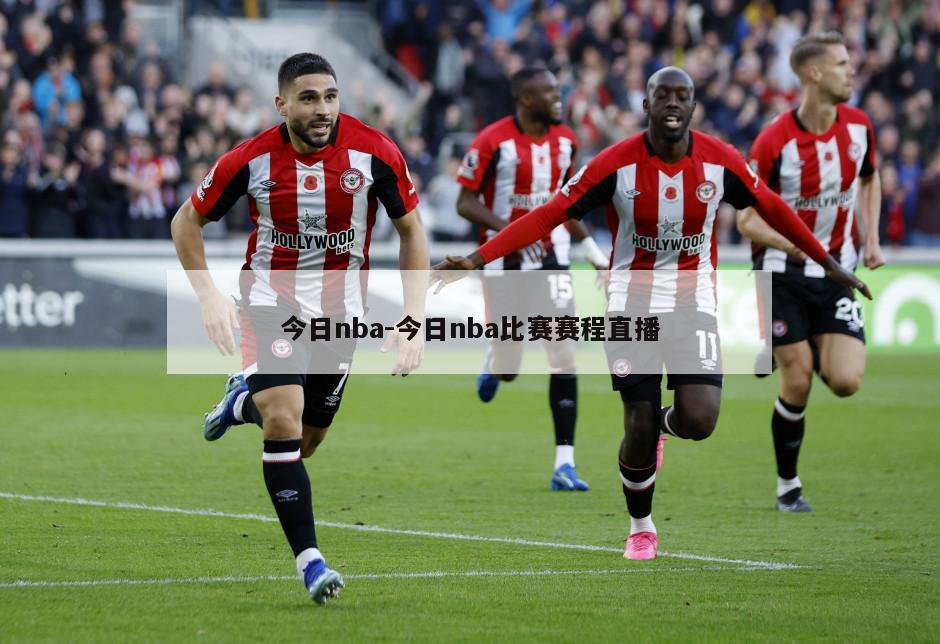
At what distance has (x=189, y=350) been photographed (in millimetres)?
19984

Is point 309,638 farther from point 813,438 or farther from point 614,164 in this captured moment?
point 813,438

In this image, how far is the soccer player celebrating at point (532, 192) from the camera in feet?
34.6

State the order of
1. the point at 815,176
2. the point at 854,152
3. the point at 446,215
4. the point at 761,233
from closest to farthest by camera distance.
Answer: the point at 761,233
the point at 815,176
the point at 854,152
the point at 446,215

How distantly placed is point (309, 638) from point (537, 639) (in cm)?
81

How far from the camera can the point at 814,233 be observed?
9492 millimetres

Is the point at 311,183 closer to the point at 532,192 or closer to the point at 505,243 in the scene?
the point at 505,243

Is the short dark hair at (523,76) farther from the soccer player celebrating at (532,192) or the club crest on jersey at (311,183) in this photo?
the club crest on jersey at (311,183)

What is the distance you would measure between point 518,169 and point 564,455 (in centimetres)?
200

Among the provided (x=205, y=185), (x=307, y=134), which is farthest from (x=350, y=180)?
(x=205, y=185)

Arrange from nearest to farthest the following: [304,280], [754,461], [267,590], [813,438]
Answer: [267,590]
[304,280]
[754,461]
[813,438]

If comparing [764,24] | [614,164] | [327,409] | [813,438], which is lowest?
[813,438]

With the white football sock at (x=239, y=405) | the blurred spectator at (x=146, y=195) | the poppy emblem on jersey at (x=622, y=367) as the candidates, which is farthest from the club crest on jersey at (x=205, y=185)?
the blurred spectator at (x=146, y=195)

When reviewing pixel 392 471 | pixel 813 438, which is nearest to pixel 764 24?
pixel 813 438

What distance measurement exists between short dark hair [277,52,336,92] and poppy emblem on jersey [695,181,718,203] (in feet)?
6.14
